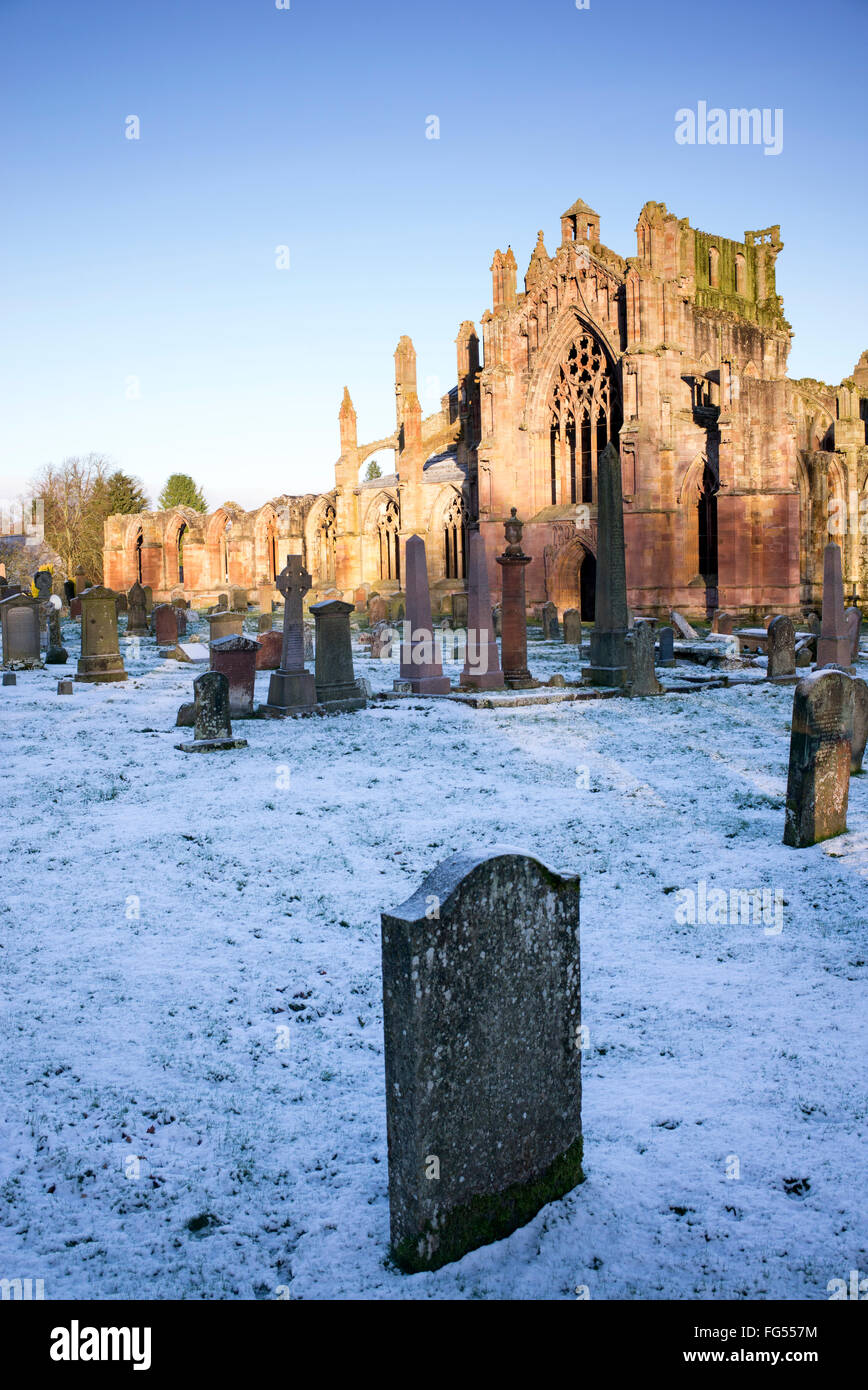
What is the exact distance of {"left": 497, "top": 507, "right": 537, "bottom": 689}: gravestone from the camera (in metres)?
14.7

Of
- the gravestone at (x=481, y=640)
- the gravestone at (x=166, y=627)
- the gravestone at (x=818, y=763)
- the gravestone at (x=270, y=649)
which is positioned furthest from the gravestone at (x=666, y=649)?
the gravestone at (x=166, y=627)

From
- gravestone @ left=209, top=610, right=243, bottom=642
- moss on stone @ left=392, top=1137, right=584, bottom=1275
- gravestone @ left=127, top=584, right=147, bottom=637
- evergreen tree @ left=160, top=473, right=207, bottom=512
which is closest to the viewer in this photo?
moss on stone @ left=392, top=1137, right=584, bottom=1275

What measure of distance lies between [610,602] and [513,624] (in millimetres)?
1996

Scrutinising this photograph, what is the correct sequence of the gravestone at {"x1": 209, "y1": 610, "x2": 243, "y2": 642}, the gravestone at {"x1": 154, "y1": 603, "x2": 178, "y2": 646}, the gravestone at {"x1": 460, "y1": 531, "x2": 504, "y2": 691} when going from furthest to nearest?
1. the gravestone at {"x1": 154, "y1": 603, "x2": 178, "y2": 646}
2. the gravestone at {"x1": 209, "y1": 610, "x2": 243, "y2": 642}
3. the gravestone at {"x1": 460, "y1": 531, "x2": 504, "y2": 691}

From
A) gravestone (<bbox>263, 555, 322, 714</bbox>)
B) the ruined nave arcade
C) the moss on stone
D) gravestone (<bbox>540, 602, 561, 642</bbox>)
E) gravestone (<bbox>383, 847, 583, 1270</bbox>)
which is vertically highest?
the ruined nave arcade

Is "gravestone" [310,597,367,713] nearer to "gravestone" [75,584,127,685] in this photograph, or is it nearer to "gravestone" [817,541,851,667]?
"gravestone" [75,584,127,685]

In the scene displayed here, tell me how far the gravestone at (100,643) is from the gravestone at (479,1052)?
14452mm

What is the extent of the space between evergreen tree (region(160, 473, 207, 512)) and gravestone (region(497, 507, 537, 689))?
66576 millimetres

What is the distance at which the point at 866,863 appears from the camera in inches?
227

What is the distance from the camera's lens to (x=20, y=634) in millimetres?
17609

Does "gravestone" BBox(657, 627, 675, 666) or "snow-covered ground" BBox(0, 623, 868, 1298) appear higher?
"gravestone" BBox(657, 627, 675, 666)

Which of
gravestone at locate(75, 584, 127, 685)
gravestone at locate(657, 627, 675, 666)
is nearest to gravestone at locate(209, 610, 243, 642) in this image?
gravestone at locate(75, 584, 127, 685)

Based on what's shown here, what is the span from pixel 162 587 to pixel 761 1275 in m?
43.0
